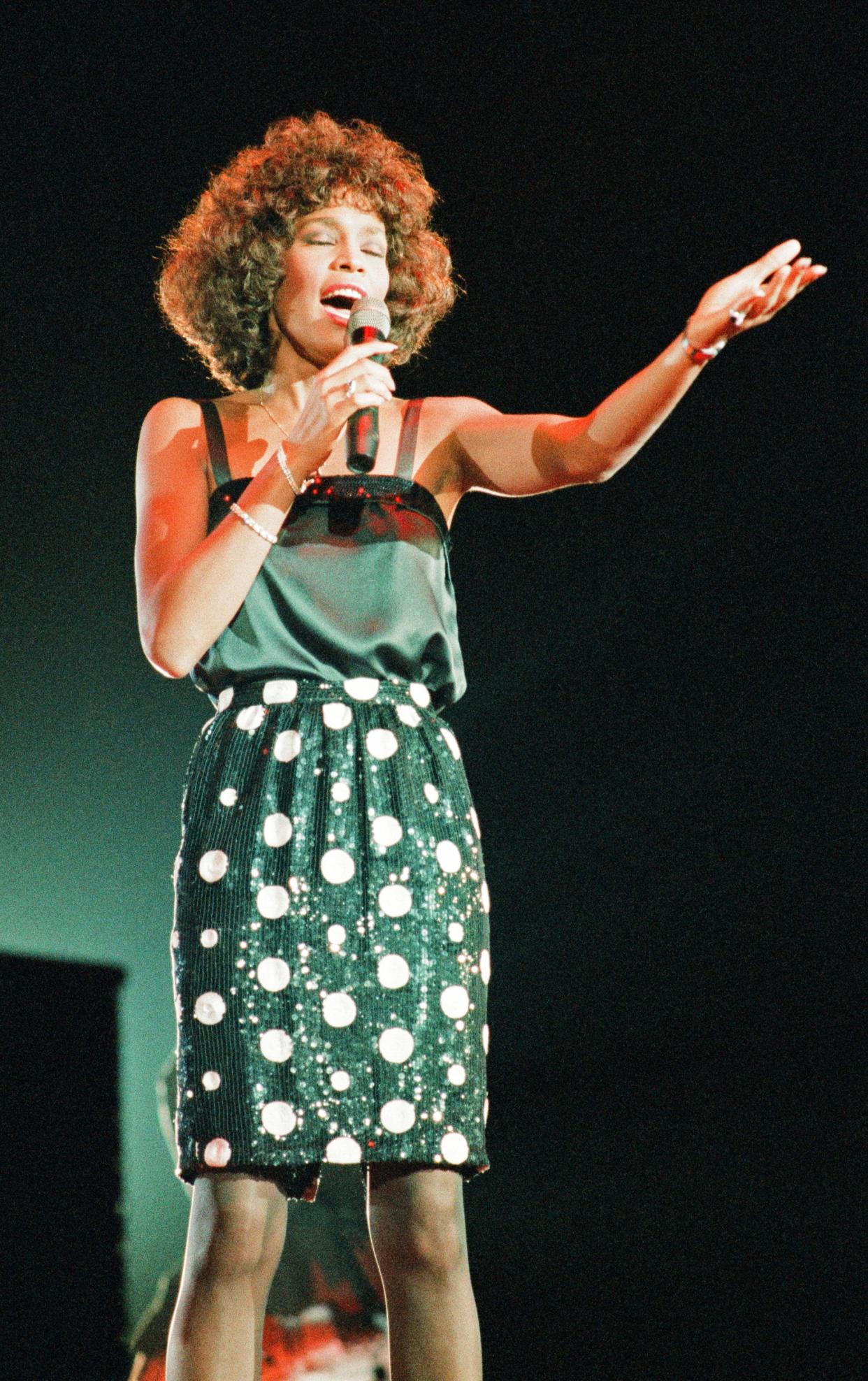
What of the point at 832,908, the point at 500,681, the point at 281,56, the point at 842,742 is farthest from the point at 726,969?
the point at 281,56

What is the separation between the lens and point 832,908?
253 centimetres

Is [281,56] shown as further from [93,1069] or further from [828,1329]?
[828,1329]

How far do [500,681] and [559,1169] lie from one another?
3.49ft

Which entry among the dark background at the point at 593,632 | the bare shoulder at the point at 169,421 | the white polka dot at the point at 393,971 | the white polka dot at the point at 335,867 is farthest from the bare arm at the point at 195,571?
→ the dark background at the point at 593,632

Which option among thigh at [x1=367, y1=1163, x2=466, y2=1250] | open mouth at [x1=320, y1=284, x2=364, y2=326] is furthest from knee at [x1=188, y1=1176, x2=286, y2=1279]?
open mouth at [x1=320, y1=284, x2=364, y2=326]

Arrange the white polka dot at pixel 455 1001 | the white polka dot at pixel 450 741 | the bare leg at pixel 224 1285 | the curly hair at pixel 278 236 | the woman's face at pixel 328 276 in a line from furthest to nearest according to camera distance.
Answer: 1. the curly hair at pixel 278 236
2. the woman's face at pixel 328 276
3. the white polka dot at pixel 450 741
4. the white polka dot at pixel 455 1001
5. the bare leg at pixel 224 1285

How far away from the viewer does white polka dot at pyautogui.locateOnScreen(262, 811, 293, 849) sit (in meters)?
1.34

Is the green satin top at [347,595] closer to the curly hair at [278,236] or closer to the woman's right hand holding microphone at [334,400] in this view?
the woman's right hand holding microphone at [334,400]

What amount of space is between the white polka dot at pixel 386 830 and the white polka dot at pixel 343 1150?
28 cm

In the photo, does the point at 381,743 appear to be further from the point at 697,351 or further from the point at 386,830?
the point at 697,351

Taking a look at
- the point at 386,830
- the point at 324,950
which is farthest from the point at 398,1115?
the point at 386,830

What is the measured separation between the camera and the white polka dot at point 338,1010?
4.28 feet

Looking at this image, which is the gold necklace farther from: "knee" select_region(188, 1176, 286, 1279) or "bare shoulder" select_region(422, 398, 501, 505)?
"knee" select_region(188, 1176, 286, 1279)

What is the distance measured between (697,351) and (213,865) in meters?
0.69
